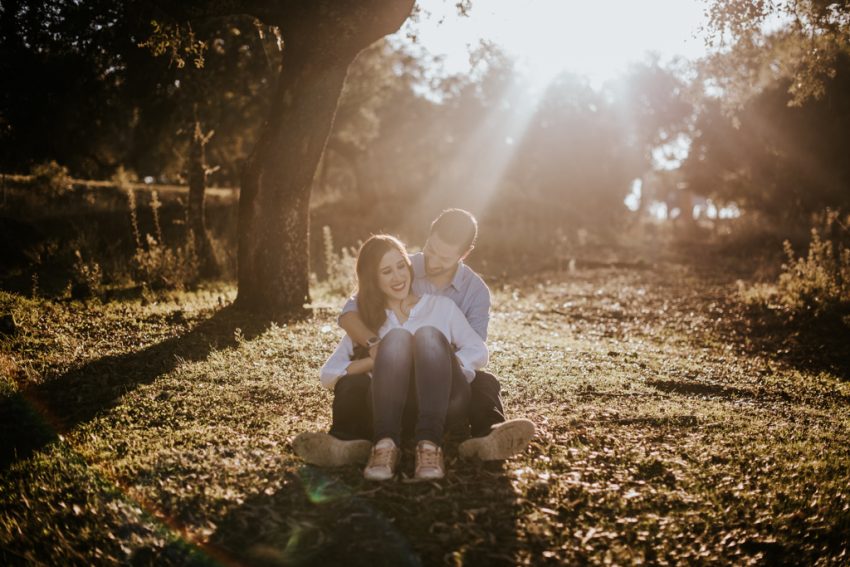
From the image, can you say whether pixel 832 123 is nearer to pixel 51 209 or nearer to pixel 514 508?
pixel 514 508

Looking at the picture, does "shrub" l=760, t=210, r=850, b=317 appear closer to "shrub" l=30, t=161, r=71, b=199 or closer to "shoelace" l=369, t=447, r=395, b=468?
"shoelace" l=369, t=447, r=395, b=468

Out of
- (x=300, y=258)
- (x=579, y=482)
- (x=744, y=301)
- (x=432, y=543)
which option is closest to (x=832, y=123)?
(x=744, y=301)

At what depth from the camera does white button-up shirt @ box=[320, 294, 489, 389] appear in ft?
14.8

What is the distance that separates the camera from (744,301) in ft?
41.8

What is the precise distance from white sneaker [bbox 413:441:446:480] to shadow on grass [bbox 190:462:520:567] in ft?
0.25

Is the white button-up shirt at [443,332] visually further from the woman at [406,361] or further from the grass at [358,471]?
the grass at [358,471]

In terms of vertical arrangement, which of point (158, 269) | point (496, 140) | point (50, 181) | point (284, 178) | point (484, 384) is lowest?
point (484, 384)

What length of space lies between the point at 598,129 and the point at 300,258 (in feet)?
97.8

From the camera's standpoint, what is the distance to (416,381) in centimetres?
411

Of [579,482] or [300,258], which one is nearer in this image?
[579,482]

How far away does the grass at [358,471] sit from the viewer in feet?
11.1

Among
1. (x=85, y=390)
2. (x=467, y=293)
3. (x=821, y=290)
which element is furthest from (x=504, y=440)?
(x=821, y=290)

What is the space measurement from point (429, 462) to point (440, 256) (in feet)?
5.13

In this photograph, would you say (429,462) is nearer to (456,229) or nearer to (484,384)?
(484,384)
